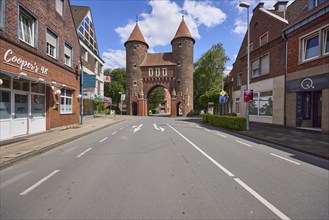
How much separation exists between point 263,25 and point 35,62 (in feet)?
67.1

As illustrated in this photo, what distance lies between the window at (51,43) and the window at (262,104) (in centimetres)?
1844

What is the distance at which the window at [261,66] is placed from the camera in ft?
59.9

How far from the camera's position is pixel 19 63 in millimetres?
9547

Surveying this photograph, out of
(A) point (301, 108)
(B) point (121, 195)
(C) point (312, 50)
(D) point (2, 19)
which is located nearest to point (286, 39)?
(C) point (312, 50)

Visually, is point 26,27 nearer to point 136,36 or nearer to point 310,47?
point 310,47

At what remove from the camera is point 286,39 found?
15562mm

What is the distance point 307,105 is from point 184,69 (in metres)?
33.3

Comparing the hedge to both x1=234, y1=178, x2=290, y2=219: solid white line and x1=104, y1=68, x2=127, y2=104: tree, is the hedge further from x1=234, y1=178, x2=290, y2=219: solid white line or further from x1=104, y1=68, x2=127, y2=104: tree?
x1=104, y1=68, x2=127, y2=104: tree

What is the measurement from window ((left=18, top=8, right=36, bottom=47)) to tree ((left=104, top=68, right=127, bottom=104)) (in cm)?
4883

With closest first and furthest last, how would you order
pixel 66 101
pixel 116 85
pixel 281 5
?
pixel 66 101, pixel 281 5, pixel 116 85

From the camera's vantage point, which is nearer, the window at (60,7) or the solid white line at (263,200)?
the solid white line at (263,200)

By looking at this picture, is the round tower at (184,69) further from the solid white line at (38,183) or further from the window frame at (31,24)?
the solid white line at (38,183)

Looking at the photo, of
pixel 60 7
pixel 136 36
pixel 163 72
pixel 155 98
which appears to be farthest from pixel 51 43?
pixel 155 98

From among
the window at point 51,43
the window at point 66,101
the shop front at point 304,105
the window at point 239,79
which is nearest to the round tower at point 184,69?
the window at point 239,79
